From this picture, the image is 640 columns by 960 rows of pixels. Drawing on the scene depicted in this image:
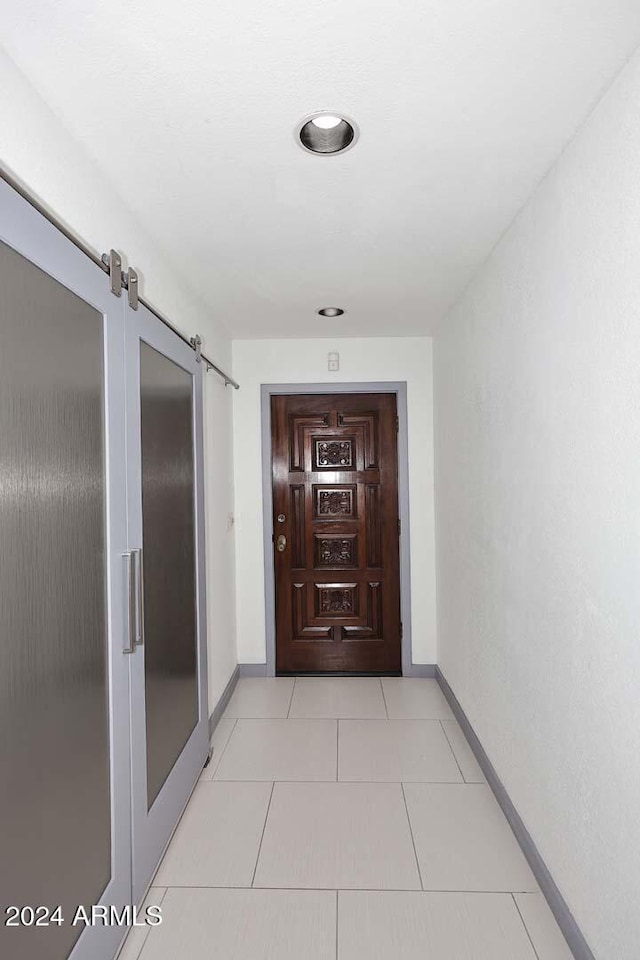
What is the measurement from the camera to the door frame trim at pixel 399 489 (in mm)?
4301

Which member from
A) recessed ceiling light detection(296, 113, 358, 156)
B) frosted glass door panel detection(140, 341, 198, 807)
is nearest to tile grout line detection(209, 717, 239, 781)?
frosted glass door panel detection(140, 341, 198, 807)

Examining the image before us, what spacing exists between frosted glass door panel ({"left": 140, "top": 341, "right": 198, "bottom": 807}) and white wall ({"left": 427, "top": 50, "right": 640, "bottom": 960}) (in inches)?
52.3

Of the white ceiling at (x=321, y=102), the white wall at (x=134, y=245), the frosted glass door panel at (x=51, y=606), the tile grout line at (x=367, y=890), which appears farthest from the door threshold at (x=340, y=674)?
the white ceiling at (x=321, y=102)

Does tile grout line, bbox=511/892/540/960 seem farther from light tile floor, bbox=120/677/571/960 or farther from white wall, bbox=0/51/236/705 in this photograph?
white wall, bbox=0/51/236/705

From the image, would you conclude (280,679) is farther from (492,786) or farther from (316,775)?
(492,786)

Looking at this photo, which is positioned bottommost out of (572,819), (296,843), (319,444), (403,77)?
(296,843)

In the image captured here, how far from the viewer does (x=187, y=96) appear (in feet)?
5.06

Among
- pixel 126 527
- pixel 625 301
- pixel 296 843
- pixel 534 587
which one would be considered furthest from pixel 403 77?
pixel 296 843

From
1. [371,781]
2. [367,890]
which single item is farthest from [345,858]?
[371,781]

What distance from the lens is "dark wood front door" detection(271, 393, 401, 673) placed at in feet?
14.3

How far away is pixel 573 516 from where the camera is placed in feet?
5.89

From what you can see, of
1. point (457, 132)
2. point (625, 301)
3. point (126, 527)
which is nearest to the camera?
point (625, 301)

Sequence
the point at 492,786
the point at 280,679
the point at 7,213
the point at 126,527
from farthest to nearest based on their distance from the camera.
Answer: the point at 280,679
the point at 492,786
the point at 126,527
the point at 7,213

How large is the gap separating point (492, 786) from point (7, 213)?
2.74m
